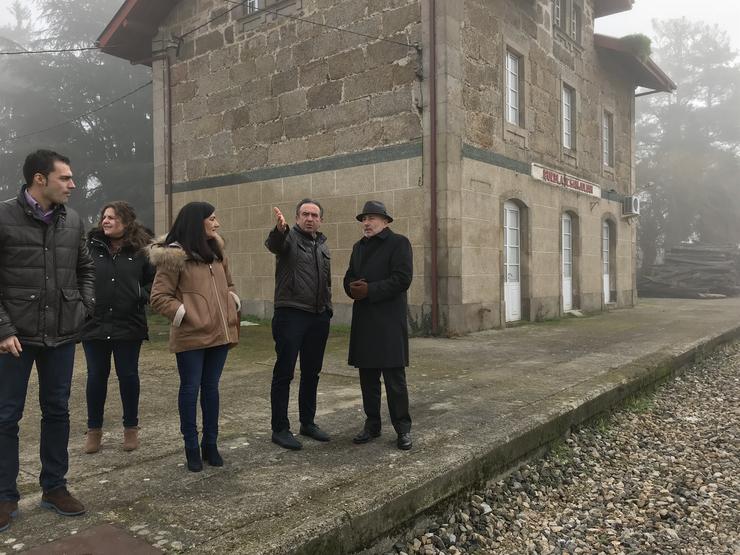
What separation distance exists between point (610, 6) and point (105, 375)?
16.3 metres

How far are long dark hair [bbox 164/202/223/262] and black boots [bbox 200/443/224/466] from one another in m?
1.15

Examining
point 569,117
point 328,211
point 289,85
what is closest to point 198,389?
point 328,211

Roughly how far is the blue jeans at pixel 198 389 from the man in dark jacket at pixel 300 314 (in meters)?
0.49

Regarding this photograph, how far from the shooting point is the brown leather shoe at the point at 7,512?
279cm

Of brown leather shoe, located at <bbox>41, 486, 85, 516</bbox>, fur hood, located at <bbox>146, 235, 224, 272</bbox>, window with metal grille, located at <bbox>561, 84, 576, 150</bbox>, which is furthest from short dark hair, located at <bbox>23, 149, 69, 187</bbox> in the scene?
window with metal grille, located at <bbox>561, 84, 576, 150</bbox>

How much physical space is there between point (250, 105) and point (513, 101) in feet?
17.6

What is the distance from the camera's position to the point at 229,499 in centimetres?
310

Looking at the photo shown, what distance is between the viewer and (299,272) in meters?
4.16

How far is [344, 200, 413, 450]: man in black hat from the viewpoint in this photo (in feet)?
13.4

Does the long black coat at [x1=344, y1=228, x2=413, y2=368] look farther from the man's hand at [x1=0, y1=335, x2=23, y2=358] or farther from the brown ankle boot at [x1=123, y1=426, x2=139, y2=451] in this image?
the man's hand at [x1=0, y1=335, x2=23, y2=358]

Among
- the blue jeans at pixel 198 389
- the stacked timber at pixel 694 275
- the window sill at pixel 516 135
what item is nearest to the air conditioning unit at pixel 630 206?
the window sill at pixel 516 135

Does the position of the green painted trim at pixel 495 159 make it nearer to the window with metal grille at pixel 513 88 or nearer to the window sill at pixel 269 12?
the window with metal grille at pixel 513 88

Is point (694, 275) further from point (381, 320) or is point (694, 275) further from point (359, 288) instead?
point (359, 288)

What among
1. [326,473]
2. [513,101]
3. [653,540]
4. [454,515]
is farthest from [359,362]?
[513,101]
